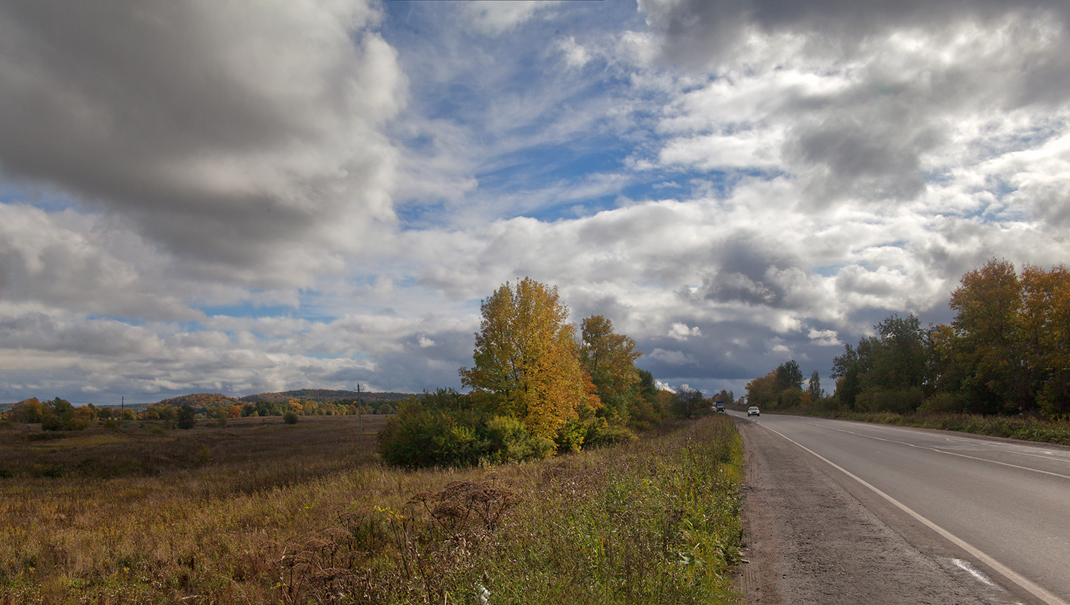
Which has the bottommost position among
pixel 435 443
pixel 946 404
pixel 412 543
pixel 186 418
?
pixel 186 418

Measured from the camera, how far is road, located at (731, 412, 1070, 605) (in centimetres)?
Result: 533

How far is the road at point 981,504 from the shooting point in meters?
5.33

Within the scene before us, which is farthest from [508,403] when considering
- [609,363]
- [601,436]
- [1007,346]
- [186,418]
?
[186,418]

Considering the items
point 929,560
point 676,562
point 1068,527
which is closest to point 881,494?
point 1068,527

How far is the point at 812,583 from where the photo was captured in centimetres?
542

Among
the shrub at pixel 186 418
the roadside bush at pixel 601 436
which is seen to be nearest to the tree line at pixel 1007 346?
the roadside bush at pixel 601 436

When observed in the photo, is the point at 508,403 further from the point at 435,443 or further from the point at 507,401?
the point at 435,443

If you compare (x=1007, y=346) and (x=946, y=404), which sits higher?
(x=1007, y=346)

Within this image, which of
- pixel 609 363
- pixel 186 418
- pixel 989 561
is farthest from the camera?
pixel 186 418

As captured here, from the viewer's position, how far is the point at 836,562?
239 inches

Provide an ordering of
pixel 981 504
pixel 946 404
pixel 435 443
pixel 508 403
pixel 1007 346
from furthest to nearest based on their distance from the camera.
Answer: pixel 946 404
pixel 1007 346
pixel 508 403
pixel 435 443
pixel 981 504

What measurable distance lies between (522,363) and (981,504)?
21.3m

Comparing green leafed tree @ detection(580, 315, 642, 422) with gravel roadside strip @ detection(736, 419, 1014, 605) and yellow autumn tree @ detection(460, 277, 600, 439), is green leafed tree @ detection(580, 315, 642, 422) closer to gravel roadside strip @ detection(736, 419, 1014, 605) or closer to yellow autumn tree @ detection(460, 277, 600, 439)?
yellow autumn tree @ detection(460, 277, 600, 439)

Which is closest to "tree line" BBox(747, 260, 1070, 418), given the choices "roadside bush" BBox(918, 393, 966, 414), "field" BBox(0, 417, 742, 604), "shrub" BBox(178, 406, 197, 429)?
"roadside bush" BBox(918, 393, 966, 414)
